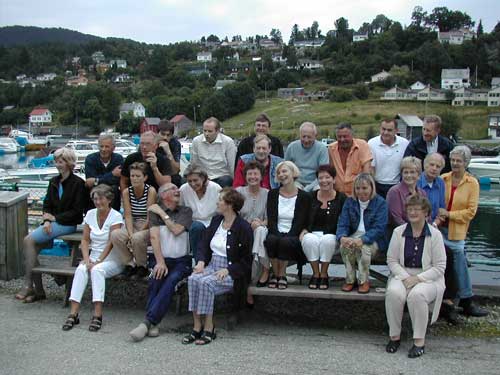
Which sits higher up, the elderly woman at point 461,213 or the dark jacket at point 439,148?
the dark jacket at point 439,148

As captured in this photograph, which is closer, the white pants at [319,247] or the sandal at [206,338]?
the sandal at [206,338]

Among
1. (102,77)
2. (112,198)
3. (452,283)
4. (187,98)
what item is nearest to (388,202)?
(452,283)

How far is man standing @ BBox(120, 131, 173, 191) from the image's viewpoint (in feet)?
19.2

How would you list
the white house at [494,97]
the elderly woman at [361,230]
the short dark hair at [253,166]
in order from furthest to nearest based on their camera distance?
the white house at [494,97] < the short dark hair at [253,166] < the elderly woman at [361,230]

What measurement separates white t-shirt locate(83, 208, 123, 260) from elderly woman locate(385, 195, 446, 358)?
108 inches

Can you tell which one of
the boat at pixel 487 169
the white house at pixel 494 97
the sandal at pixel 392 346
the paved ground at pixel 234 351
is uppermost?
the white house at pixel 494 97

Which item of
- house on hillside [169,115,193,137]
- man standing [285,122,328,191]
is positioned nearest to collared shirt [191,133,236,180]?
man standing [285,122,328,191]

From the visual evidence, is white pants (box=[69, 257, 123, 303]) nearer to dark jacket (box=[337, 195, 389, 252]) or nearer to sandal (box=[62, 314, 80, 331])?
sandal (box=[62, 314, 80, 331])

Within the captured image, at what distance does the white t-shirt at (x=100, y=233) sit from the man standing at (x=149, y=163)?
44 cm

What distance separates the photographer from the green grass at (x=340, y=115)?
3031 inches

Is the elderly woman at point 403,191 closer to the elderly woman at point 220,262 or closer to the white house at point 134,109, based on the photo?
the elderly woman at point 220,262

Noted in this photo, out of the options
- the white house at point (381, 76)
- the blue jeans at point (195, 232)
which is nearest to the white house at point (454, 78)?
the white house at point (381, 76)

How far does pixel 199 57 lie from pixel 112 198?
183535mm

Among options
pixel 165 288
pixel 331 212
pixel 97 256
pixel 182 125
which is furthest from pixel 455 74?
pixel 165 288
